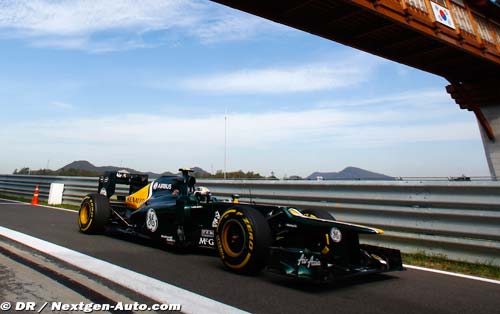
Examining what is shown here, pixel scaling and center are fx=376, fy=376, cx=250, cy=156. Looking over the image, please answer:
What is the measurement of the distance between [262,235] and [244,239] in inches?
9.1

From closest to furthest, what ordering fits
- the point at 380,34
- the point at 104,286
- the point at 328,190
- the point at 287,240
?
A: the point at 104,286 → the point at 287,240 → the point at 328,190 → the point at 380,34

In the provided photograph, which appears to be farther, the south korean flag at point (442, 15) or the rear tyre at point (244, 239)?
the south korean flag at point (442, 15)

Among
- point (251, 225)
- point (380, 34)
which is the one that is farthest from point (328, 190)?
point (380, 34)

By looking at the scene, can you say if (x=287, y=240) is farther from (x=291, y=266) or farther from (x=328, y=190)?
(x=328, y=190)

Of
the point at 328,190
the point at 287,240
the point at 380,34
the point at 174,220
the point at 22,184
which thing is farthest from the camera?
the point at 22,184

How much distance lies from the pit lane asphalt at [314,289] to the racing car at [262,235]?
0.17 meters

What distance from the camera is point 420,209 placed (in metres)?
5.59

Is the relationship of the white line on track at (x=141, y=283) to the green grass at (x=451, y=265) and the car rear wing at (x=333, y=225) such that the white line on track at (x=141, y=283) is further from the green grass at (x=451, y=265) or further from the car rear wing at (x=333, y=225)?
the green grass at (x=451, y=265)

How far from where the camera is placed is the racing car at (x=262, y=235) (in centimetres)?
381

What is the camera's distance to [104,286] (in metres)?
3.55

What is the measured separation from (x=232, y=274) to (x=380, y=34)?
13.3 meters

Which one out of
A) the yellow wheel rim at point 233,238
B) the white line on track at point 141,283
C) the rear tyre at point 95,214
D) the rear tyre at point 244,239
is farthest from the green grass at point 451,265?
the rear tyre at point 95,214

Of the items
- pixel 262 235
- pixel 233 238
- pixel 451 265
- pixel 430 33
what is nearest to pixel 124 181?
pixel 233 238

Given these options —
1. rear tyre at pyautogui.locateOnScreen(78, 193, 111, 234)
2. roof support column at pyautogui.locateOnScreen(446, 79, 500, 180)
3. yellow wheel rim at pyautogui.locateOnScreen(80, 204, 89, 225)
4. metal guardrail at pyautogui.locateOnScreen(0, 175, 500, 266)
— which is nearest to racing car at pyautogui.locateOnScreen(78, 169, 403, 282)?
rear tyre at pyautogui.locateOnScreen(78, 193, 111, 234)
